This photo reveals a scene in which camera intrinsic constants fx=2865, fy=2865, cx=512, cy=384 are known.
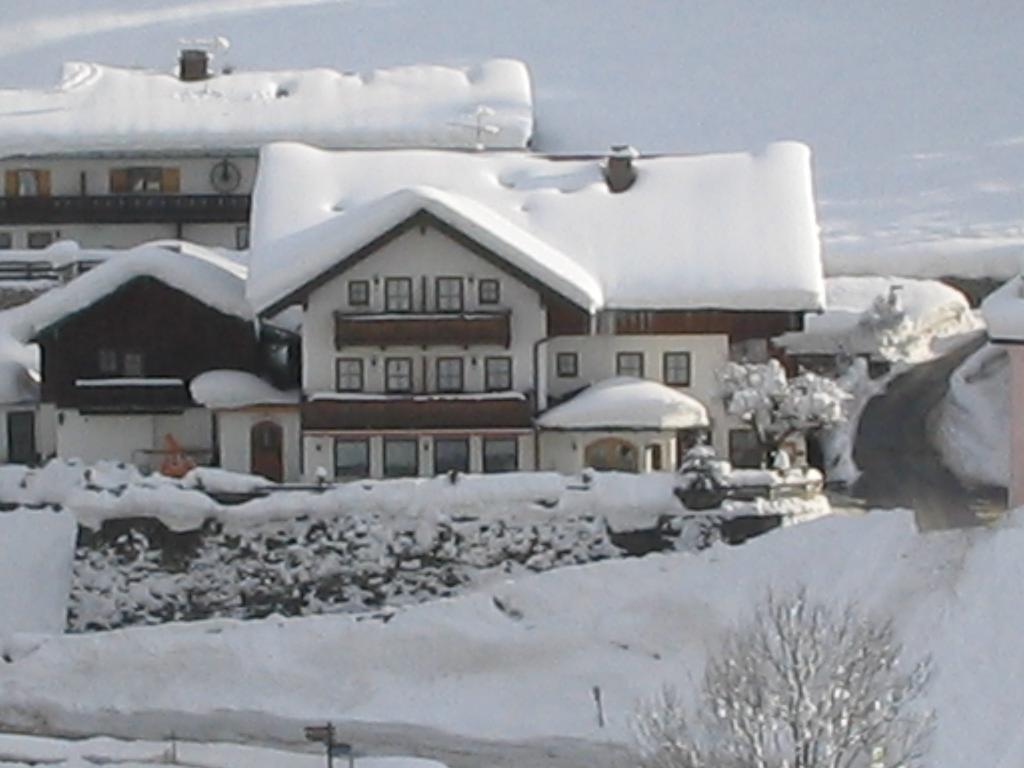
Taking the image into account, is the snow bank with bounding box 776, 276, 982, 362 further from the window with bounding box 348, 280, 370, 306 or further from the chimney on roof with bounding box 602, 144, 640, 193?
the window with bounding box 348, 280, 370, 306

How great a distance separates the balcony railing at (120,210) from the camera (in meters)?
51.4

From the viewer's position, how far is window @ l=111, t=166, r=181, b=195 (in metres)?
52.1

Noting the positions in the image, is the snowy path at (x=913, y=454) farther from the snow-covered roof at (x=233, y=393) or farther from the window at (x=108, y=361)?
the window at (x=108, y=361)

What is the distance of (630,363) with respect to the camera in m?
41.0

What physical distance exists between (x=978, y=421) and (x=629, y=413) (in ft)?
22.2

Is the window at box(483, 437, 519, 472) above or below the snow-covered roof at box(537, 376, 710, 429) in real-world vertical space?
below

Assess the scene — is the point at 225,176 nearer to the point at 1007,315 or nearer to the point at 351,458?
the point at 351,458

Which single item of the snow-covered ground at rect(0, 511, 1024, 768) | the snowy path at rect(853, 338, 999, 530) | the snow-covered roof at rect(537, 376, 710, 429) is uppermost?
the snow-covered roof at rect(537, 376, 710, 429)

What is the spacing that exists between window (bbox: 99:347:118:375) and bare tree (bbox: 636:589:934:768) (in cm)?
1449

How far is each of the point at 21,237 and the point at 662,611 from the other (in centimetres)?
1997

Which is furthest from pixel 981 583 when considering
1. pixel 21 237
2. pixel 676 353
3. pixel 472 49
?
pixel 472 49

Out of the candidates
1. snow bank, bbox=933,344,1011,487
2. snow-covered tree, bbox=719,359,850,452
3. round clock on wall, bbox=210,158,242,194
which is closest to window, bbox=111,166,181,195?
round clock on wall, bbox=210,158,242,194

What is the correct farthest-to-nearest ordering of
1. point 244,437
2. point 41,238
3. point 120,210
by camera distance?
point 41,238, point 120,210, point 244,437

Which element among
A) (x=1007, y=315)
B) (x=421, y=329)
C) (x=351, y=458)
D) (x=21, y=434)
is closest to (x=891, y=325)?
(x=421, y=329)
